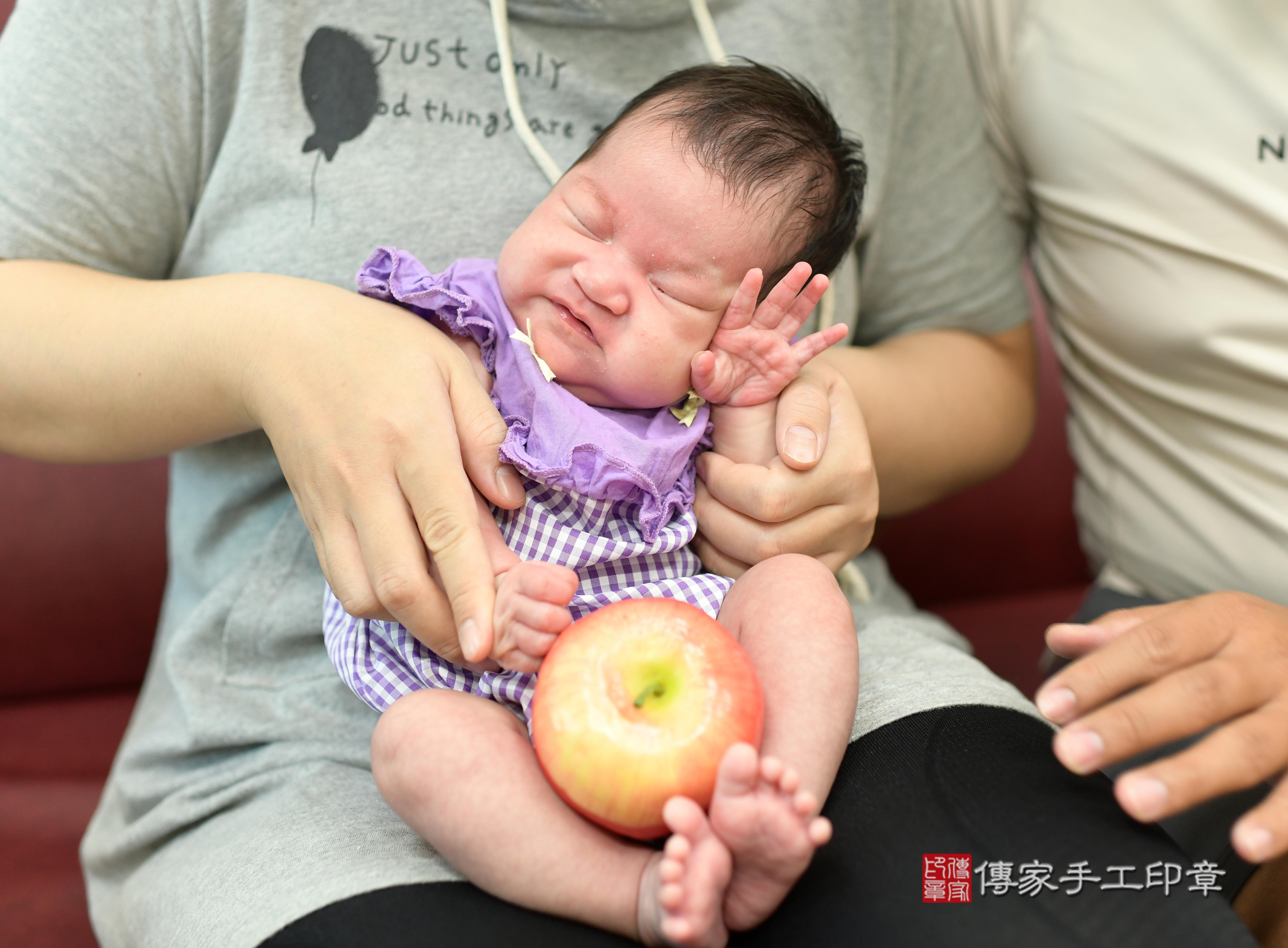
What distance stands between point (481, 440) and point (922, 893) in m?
0.46

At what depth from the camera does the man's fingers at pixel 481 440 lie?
0.74m

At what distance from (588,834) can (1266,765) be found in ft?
1.63

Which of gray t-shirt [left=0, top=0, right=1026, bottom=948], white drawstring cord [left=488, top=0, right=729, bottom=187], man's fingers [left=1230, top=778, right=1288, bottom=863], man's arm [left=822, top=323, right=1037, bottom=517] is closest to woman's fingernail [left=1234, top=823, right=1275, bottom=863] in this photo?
man's fingers [left=1230, top=778, right=1288, bottom=863]

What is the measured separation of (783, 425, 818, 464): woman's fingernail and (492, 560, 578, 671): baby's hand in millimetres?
233

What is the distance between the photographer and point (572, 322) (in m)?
0.79

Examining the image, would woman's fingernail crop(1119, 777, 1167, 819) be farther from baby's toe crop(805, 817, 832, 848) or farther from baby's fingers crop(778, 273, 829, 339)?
baby's fingers crop(778, 273, 829, 339)

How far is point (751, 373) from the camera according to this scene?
84 cm

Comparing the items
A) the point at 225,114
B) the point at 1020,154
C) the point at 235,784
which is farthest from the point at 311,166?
the point at 1020,154

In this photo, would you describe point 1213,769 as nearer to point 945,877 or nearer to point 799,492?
point 945,877

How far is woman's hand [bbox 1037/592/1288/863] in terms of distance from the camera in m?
0.62

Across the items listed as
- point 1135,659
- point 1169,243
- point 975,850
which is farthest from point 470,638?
point 1169,243

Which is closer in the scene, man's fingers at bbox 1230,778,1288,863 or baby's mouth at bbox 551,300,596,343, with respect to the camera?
man's fingers at bbox 1230,778,1288,863

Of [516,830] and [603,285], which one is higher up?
[603,285]

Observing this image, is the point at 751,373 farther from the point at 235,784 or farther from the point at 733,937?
the point at 235,784
